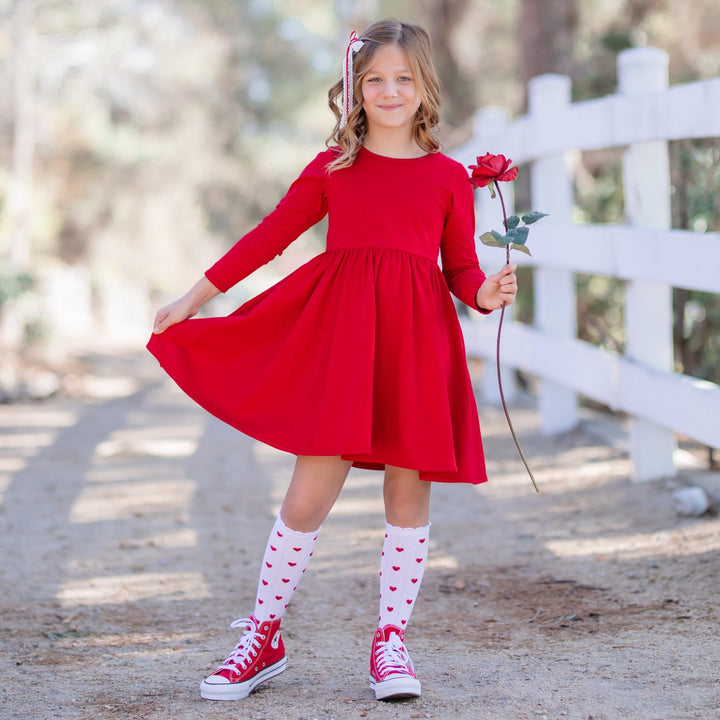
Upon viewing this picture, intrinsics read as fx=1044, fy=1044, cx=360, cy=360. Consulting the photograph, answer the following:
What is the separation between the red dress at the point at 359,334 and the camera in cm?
237

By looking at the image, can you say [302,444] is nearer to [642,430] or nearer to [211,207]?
[642,430]

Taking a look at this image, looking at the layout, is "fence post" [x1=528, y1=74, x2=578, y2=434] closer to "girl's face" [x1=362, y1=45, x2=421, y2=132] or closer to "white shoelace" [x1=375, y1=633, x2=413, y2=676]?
"girl's face" [x1=362, y1=45, x2=421, y2=132]

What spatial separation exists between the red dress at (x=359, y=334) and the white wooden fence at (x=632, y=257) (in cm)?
123

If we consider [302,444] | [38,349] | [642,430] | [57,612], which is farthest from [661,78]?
[38,349]

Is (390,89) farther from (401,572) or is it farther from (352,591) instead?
(352,591)

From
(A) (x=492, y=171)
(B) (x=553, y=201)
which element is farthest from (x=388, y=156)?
(B) (x=553, y=201)

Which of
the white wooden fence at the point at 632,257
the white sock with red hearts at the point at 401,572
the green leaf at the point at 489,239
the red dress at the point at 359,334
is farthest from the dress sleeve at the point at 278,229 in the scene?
the white wooden fence at the point at 632,257

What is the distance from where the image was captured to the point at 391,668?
234 centimetres

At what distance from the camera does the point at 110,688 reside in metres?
2.42

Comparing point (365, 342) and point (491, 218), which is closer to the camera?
point (365, 342)

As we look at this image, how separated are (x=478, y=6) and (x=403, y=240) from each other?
50.1 feet

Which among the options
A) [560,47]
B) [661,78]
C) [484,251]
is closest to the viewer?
[661,78]

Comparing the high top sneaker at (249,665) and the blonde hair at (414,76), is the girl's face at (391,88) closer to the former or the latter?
the blonde hair at (414,76)

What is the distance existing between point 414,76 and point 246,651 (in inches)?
55.7
